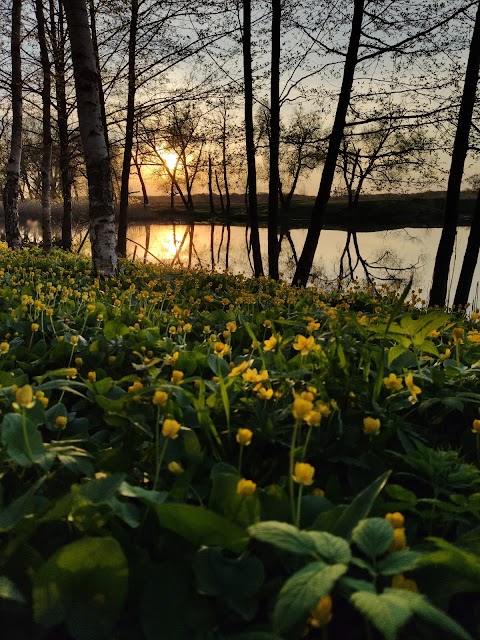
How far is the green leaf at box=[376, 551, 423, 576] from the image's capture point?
2.69ft

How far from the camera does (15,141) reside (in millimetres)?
13242

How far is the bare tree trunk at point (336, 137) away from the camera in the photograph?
9648 mm

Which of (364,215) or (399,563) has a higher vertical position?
(364,215)

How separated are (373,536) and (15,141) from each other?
14846mm

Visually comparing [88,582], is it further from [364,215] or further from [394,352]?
[364,215]

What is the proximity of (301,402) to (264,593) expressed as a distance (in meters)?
0.39

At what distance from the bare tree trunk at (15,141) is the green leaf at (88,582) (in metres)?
13.7

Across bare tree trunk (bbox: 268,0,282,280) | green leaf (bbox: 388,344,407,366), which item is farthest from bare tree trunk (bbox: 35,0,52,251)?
green leaf (bbox: 388,344,407,366)

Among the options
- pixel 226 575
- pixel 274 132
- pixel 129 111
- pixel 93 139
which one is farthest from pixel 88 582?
pixel 129 111

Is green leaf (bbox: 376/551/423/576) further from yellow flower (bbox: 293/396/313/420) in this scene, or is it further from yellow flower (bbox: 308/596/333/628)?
yellow flower (bbox: 293/396/313/420)

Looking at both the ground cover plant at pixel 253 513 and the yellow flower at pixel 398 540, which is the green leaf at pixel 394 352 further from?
the yellow flower at pixel 398 540

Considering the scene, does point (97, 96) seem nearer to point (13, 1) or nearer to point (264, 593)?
point (264, 593)

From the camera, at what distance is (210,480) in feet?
4.16

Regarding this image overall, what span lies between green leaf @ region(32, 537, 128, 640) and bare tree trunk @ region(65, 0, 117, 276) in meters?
6.34
